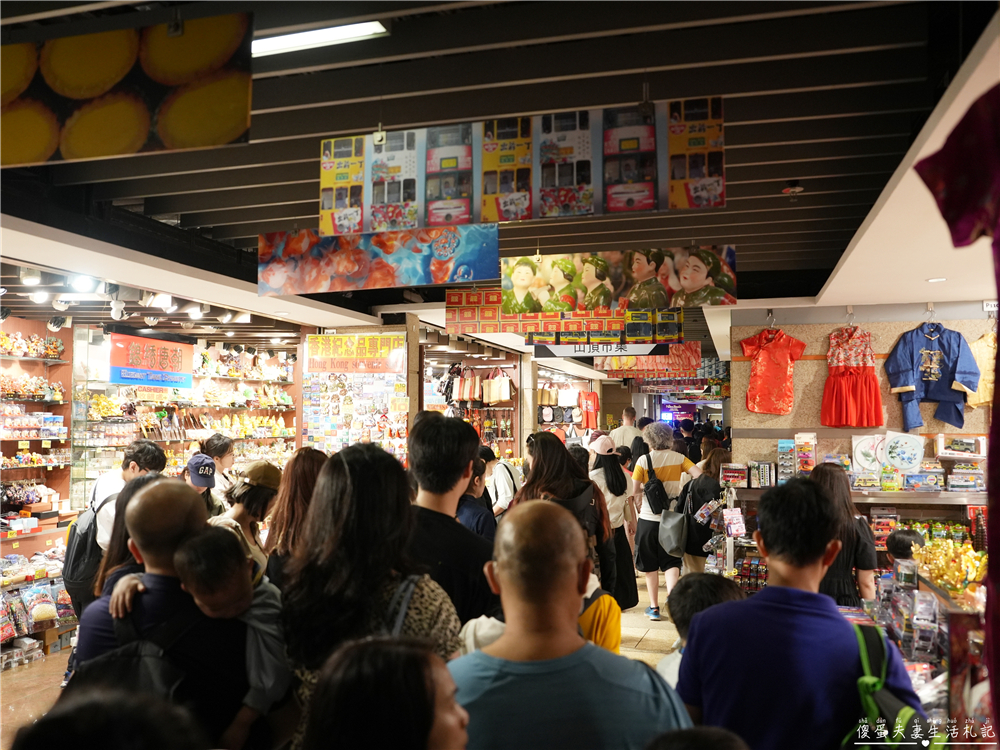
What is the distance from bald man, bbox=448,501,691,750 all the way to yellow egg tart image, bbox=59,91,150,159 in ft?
6.96

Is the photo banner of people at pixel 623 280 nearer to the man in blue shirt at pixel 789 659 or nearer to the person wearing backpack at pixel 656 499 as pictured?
the person wearing backpack at pixel 656 499

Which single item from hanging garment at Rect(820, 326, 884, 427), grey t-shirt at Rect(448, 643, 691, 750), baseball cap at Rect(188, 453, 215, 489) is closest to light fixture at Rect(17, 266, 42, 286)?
baseball cap at Rect(188, 453, 215, 489)

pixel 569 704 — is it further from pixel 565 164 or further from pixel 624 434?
pixel 624 434

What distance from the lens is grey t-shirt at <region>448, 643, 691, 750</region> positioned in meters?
1.42

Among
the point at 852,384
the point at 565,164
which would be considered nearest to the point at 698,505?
the point at 852,384

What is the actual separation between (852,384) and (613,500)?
283 cm

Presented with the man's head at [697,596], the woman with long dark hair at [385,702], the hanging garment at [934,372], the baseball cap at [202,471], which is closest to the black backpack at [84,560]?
the baseball cap at [202,471]

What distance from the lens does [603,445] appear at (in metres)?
6.48

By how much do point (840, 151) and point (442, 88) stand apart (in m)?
2.35

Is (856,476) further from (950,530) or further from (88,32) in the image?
(88,32)

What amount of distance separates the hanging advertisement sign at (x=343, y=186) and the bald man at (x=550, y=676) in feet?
7.54

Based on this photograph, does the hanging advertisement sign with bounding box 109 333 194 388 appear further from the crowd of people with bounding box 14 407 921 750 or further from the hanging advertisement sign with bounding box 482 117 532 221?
the hanging advertisement sign with bounding box 482 117 532 221

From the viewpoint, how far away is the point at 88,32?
2867 millimetres

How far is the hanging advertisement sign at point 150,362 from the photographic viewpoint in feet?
29.5
